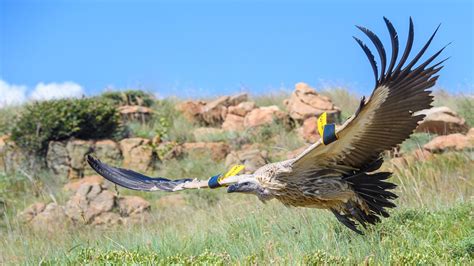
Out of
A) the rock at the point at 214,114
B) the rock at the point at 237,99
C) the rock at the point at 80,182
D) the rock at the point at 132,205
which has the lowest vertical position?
the rock at the point at 132,205

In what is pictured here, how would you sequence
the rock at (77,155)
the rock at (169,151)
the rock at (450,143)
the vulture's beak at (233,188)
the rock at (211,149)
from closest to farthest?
the vulture's beak at (233,188) < the rock at (450,143) < the rock at (211,149) < the rock at (169,151) < the rock at (77,155)

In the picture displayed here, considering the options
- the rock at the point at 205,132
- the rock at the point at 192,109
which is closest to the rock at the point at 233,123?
the rock at the point at 205,132

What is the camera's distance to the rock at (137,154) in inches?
498

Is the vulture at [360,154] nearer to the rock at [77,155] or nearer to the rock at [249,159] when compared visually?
the rock at [249,159]

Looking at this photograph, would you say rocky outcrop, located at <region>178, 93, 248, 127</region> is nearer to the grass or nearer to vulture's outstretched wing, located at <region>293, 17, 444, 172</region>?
the grass

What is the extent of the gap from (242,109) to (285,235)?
909 cm

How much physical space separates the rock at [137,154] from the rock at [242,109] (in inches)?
98.1

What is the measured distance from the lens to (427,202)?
278 inches

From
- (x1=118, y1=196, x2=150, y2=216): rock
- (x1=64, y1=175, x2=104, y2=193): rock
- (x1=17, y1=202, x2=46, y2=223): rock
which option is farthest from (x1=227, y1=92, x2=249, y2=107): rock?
(x1=17, y1=202, x2=46, y2=223): rock

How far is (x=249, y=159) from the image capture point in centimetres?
1105

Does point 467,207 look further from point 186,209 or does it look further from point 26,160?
point 26,160

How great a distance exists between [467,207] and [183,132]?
839 cm

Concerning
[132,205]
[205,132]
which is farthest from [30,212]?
[205,132]

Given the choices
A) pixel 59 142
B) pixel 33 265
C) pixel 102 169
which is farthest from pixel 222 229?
pixel 59 142
